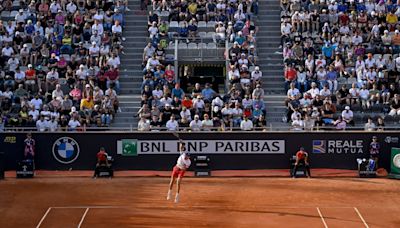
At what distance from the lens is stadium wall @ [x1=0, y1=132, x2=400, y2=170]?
115 feet

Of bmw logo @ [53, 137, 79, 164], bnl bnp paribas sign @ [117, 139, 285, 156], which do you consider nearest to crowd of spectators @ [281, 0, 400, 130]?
bnl bnp paribas sign @ [117, 139, 285, 156]

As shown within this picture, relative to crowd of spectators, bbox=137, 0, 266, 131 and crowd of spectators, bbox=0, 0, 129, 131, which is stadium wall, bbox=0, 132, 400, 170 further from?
crowd of spectators, bbox=0, 0, 129, 131

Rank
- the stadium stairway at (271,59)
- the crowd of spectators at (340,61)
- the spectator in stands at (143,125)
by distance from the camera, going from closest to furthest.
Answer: the spectator in stands at (143,125) < the crowd of spectators at (340,61) < the stadium stairway at (271,59)

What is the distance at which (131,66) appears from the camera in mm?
42656

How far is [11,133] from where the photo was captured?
34.9m

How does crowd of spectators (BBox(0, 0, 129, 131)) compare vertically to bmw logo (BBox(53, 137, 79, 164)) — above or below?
above

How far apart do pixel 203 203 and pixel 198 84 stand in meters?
10.8

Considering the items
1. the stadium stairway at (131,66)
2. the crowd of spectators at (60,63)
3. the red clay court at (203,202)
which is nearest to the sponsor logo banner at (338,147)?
the red clay court at (203,202)

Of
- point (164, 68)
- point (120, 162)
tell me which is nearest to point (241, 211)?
point (120, 162)

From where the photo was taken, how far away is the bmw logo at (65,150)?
1383 inches

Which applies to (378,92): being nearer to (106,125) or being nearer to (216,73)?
(216,73)

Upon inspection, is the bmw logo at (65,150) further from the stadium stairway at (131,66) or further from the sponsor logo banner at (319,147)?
the sponsor logo banner at (319,147)

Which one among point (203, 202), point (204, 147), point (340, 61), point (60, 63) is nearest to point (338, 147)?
point (204, 147)

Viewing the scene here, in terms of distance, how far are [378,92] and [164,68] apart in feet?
33.3
